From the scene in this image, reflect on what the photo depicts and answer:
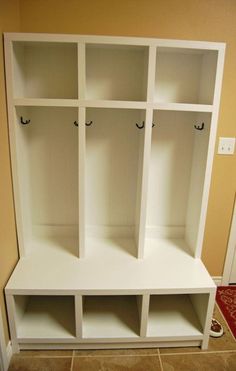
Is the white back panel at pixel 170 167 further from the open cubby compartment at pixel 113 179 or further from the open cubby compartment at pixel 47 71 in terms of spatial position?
the open cubby compartment at pixel 47 71

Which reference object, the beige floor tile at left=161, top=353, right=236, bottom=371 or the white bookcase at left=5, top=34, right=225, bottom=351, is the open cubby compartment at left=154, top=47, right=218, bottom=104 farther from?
the beige floor tile at left=161, top=353, right=236, bottom=371

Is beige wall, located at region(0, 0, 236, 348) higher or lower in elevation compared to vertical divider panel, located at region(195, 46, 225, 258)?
higher

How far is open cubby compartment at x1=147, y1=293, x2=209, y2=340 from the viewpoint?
1555 mm

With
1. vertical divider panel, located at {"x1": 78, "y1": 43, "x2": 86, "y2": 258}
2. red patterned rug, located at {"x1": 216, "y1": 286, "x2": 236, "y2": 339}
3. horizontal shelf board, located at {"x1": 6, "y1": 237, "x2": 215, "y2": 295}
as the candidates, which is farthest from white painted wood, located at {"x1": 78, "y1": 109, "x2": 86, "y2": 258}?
red patterned rug, located at {"x1": 216, "y1": 286, "x2": 236, "y2": 339}

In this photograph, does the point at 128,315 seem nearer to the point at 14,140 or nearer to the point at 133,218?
the point at 133,218

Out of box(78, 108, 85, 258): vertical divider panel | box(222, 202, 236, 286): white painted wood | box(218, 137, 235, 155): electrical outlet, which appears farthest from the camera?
box(222, 202, 236, 286): white painted wood

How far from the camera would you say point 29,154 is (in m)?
1.72

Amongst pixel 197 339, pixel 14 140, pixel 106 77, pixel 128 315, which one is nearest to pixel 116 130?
pixel 106 77

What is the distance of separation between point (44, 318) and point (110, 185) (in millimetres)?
954

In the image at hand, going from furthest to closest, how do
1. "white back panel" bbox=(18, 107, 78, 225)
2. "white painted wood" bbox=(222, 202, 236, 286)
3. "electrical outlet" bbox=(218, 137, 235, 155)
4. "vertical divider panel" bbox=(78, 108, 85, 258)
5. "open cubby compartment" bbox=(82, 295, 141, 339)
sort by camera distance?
"white painted wood" bbox=(222, 202, 236, 286) < "electrical outlet" bbox=(218, 137, 235, 155) < "white back panel" bbox=(18, 107, 78, 225) < "open cubby compartment" bbox=(82, 295, 141, 339) < "vertical divider panel" bbox=(78, 108, 85, 258)

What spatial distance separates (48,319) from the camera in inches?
63.7

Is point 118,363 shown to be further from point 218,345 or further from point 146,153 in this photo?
point 146,153

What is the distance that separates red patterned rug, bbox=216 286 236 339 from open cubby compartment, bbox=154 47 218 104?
57.6 inches

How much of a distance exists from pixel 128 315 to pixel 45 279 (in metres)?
0.61
